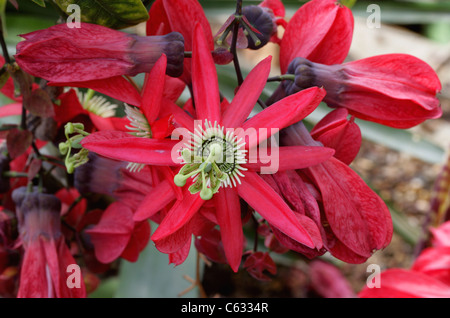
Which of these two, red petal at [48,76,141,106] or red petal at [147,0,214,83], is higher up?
red petal at [147,0,214,83]

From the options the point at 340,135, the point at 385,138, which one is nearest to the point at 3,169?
the point at 340,135

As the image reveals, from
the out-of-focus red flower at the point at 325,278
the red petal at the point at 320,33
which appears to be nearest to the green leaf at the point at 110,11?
the red petal at the point at 320,33

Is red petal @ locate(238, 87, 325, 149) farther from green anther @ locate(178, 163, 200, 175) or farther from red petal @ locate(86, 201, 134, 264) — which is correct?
red petal @ locate(86, 201, 134, 264)

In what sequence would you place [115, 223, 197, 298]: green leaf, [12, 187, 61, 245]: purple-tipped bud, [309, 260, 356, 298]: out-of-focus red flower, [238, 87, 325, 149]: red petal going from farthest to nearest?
[309, 260, 356, 298]: out-of-focus red flower → [115, 223, 197, 298]: green leaf → [12, 187, 61, 245]: purple-tipped bud → [238, 87, 325, 149]: red petal

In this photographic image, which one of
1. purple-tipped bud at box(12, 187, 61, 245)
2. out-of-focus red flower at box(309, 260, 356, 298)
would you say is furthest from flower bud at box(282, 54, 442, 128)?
out-of-focus red flower at box(309, 260, 356, 298)

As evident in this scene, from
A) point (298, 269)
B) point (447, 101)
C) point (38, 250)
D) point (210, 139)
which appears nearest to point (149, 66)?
point (210, 139)

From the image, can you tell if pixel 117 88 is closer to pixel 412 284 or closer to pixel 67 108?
pixel 67 108

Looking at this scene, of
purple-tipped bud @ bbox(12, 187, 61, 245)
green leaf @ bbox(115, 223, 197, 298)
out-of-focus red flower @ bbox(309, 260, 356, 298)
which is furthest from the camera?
out-of-focus red flower @ bbox(309, 260, 356, 298)
